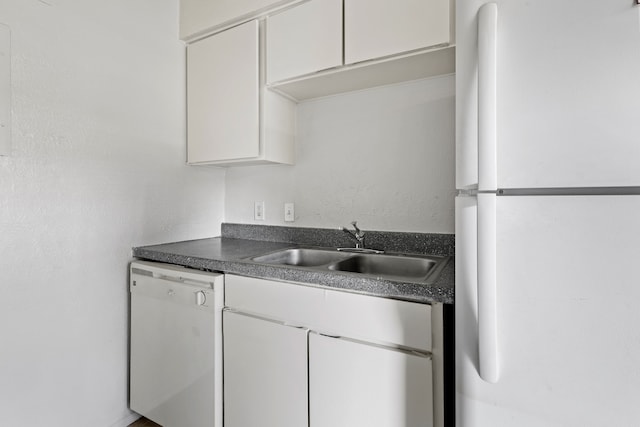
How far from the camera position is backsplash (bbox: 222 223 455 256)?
5.16 feet

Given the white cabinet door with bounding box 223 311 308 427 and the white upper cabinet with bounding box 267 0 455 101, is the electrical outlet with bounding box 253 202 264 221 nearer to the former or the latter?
the white upper cabinet with bounding box 267 0 455 101

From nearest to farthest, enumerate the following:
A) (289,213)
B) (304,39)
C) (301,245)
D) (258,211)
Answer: (304,39), (301,245), (289,213), (258,211)

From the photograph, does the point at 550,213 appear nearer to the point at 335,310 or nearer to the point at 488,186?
the point at 488,186

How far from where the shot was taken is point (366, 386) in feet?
3.50

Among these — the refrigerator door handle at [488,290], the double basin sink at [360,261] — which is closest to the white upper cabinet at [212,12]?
the double basin sink at [360,261]

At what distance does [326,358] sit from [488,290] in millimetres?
624

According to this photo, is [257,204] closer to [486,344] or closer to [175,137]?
[175,137]

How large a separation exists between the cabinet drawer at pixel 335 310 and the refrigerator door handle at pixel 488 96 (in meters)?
0.45

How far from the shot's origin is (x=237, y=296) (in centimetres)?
136

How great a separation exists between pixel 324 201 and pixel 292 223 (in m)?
0.27

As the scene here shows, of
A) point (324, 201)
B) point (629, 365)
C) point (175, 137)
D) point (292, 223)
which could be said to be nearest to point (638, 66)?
point (629, 365)

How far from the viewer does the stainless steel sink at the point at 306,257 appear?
1675 millimetres

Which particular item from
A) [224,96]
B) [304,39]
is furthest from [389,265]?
[224,96]

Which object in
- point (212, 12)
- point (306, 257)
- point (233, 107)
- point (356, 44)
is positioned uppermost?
point (212, 12)
